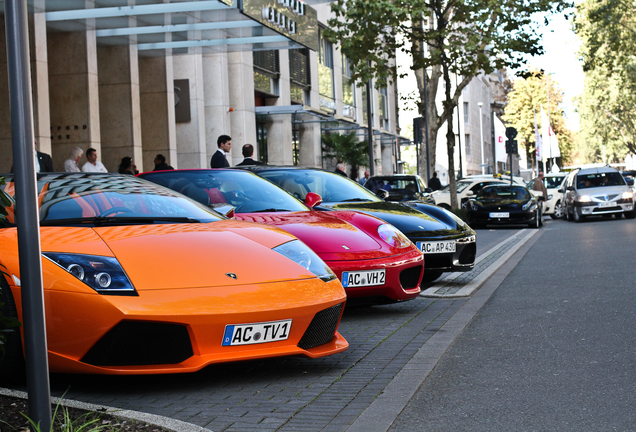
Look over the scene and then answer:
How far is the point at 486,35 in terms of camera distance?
23297 mm

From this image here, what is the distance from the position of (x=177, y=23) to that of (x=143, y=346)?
14.0m

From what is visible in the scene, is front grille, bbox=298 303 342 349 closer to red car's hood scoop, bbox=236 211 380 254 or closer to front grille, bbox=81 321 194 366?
front grille, bbox=81 321 194 366

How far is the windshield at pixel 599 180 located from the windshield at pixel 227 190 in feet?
64.9

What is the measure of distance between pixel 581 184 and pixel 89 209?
2257 cm

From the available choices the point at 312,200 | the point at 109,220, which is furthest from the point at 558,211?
the point at 109,220

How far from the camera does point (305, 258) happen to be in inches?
214

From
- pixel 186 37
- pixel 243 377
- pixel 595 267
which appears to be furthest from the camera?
pixel 186 37

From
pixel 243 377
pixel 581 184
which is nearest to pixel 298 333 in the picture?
pixel 243 377

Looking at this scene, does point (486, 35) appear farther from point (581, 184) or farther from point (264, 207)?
point (264, 207)

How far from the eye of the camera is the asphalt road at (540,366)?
A: 4.11 m

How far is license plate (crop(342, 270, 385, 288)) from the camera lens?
696 centimetres

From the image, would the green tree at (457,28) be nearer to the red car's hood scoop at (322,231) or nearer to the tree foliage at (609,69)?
the tree foliage at (609,69)

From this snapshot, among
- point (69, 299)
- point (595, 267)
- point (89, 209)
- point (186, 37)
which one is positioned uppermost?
point (186, 37)

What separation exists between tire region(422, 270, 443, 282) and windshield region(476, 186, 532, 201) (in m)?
14.0
